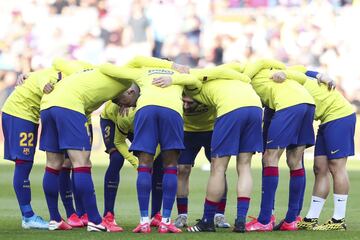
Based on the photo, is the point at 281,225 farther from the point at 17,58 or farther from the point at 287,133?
the point at 17,58

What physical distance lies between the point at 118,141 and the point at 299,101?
2287 millimetres

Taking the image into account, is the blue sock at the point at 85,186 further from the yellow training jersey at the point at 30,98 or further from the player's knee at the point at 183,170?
the player's knee at the point at 183,170

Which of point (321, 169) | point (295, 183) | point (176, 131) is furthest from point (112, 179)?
point (321, 169)

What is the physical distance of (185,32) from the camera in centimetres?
2697

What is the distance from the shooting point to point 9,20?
91.0ft

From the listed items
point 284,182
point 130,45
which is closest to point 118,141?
point 284,182

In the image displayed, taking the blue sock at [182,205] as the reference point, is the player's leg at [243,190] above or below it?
above

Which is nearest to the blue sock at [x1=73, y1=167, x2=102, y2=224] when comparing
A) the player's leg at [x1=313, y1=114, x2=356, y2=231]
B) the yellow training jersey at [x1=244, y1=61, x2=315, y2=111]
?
the yellow training jersey at [x1=244, y1=61, x2=315, y2=111]

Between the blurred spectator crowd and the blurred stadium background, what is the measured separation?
0.03 m

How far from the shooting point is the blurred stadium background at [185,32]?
2664 centimetres

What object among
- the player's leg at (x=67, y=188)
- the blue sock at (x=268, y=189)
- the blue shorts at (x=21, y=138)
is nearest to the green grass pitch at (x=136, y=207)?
the blue sock at (x=268, y=189)

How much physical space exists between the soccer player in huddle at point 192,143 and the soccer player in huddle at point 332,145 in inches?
43.4

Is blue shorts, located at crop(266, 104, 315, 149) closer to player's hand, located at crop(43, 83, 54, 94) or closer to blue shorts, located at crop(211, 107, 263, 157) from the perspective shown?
blue shorts, located at crop(211, 107, 263, 157)

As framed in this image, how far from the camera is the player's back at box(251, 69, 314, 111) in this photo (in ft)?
35.7
